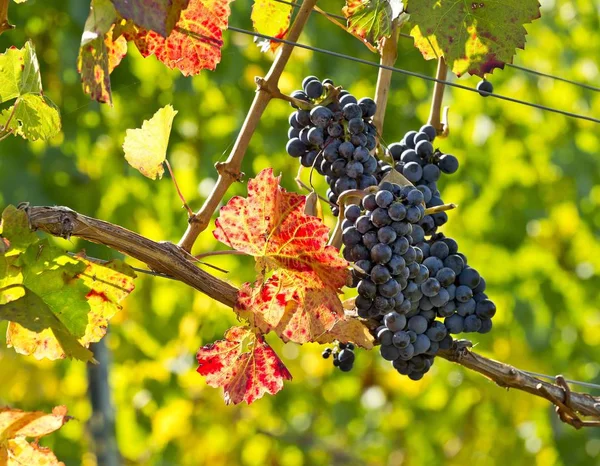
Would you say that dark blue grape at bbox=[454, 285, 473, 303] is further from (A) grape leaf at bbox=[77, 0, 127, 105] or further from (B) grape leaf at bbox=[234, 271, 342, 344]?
(A) grape leaf at bbox=[77, 0, 127, 105]

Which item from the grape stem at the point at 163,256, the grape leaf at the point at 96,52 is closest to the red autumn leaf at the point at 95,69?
the grape leaf at the point at 96,52

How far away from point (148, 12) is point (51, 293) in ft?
0.89

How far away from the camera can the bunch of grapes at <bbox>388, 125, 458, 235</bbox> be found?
0.98 meters

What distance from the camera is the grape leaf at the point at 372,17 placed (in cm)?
94

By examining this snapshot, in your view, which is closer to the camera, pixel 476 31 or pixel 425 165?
pixel 476 31

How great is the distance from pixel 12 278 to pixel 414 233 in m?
0.38

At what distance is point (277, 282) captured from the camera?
84cm

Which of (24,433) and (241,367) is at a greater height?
(241,367)

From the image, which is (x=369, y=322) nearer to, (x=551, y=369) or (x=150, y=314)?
(x=150, y=314)

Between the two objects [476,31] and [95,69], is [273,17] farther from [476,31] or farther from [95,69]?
[95,69]

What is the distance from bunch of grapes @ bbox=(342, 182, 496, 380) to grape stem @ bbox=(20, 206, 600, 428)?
Result: 27mm

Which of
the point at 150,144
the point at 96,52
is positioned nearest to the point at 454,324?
the point at 150,144

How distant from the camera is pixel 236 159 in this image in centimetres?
94

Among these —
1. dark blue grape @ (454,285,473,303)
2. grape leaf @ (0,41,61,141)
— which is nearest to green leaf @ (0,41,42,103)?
grape leaf @ (0,41,61,141)
